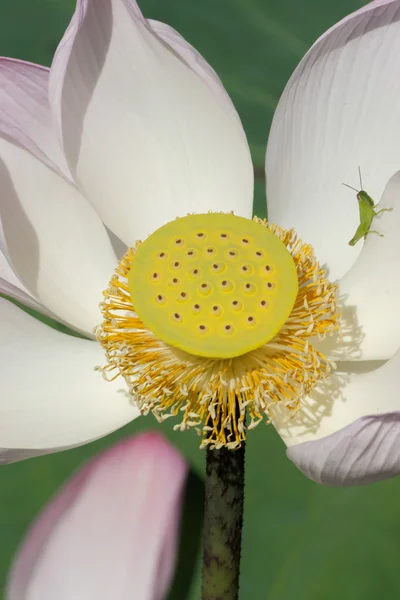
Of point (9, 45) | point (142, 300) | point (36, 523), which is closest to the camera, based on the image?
point (142, 300)

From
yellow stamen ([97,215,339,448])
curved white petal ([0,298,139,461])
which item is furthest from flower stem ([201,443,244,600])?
curved white petal ([0,298,139,461])

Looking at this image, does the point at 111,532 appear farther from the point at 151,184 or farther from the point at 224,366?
the point at 151,184

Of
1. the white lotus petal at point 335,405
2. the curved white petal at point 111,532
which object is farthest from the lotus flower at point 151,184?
the curved white petal at point 111,532

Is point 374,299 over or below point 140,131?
below

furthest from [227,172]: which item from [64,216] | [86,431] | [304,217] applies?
[86,431]

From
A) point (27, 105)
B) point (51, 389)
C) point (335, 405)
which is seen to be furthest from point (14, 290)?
point (335, 405)

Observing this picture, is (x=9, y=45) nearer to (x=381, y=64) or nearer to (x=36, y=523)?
(x=381, y=64)

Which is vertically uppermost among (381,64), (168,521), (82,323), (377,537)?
(381,64)
